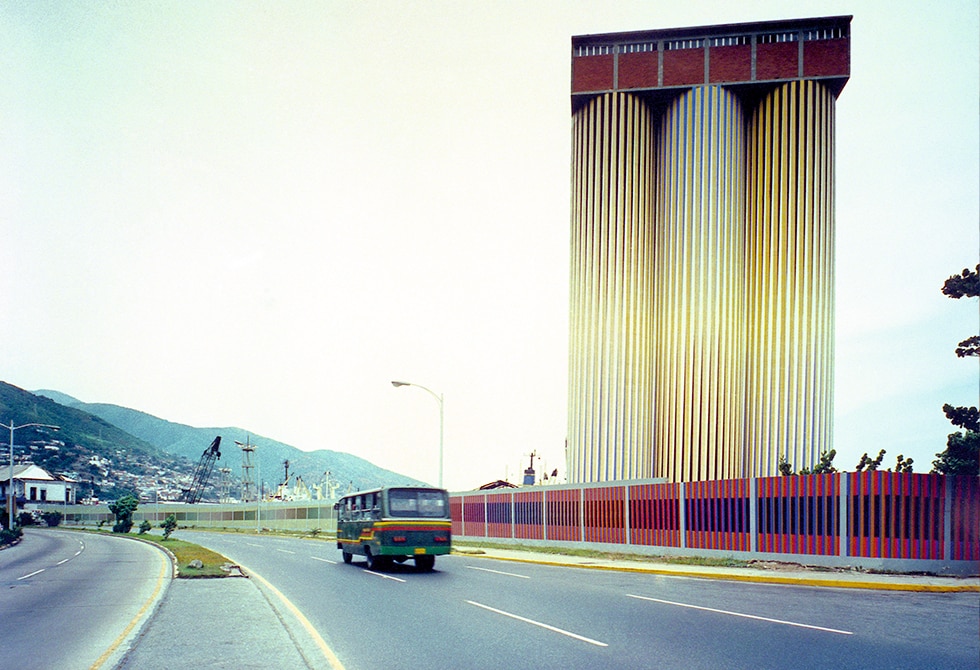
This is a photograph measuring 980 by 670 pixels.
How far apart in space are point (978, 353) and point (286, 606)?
2878 centimetres

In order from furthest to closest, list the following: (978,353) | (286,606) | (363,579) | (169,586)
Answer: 1. (978,353)
2. (363,579)
3. (169,586)
4. (286,606)

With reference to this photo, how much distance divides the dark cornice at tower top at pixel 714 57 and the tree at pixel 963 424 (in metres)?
94.3

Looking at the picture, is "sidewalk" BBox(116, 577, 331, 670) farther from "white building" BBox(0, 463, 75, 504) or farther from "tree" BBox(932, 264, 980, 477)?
"white building" BBox(0, 463, 75, 504)

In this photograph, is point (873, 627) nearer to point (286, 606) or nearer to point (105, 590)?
point (286, 606)

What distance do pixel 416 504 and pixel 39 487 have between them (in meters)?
125

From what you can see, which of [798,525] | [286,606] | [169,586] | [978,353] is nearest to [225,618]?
[286,606]

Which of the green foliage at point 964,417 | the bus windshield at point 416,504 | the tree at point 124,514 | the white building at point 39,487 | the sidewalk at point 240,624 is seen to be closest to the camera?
the sidewalk at point 240,624

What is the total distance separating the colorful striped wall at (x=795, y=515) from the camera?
1029 inches

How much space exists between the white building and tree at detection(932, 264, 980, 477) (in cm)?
11026

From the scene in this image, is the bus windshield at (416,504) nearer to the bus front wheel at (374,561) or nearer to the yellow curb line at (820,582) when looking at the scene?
the bus front wheel at (374,561)

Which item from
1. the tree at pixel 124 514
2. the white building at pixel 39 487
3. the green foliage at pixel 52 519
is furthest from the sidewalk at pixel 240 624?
the white building at pixel 39 487

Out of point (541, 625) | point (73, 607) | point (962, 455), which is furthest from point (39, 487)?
point (541, 625)

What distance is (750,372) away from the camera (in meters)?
119

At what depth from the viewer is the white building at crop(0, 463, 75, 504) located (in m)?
117
